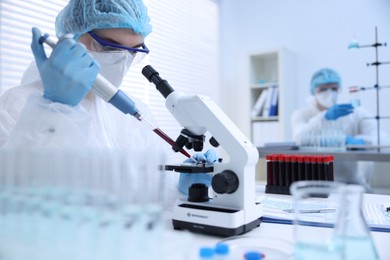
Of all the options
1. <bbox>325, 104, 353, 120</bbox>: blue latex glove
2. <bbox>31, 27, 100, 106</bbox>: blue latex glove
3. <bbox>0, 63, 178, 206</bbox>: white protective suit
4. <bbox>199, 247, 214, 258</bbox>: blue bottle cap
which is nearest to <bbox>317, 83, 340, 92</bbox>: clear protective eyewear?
<bbox>325, 104, 353, 120</bbox>: blue latex glove

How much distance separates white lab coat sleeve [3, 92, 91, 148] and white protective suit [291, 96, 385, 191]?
2.11 meters

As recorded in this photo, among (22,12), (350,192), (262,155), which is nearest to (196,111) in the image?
(350,192)

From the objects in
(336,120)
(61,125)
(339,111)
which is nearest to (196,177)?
(61,125)

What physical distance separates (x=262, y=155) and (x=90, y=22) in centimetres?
160

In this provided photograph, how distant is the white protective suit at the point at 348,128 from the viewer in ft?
8.29

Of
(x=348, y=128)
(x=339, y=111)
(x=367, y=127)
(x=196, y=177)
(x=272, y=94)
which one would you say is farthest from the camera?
(x=272, y=94)

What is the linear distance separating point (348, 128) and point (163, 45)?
180 cm

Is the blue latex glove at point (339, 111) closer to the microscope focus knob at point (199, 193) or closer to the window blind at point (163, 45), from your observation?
the window blind at point (163, 45)

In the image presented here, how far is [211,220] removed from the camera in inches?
28.1

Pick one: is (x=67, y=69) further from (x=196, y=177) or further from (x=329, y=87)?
(x=329, y=87)

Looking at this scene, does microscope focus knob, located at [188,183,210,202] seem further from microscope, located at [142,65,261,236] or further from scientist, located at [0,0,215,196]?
scientist, located at [0,0,215,196]

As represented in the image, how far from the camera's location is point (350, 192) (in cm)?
48

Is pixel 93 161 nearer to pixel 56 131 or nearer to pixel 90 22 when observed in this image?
pixel 56 131

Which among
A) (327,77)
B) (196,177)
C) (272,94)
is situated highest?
(327,77)
